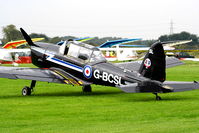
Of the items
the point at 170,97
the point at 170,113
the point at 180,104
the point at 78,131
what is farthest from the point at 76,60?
the point at 78,131

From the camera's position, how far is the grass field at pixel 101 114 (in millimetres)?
7453

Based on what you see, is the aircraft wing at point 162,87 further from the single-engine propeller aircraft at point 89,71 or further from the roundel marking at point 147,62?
the roundel marking at point 147,62

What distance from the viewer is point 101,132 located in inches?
278

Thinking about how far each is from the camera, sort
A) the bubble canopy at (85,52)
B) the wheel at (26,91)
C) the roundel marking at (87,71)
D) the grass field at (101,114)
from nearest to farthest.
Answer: the grass field at (101,114) < the roundel marking at (87,71) < the bubble canopy at (85,52) < the wheel at (26,91)

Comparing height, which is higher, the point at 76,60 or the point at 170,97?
the point at 76,60

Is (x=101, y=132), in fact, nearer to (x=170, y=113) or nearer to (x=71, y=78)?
(x=170, y=113)

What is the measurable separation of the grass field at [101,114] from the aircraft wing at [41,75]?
0.88 meters

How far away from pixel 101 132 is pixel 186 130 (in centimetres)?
146

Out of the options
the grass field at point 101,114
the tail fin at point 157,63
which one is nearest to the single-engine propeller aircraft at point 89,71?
the tail fin at point 157,63

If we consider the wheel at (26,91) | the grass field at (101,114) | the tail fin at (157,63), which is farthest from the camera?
the wheel at (26,91)

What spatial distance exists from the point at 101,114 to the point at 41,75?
190 inches

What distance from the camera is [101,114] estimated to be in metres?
9.20

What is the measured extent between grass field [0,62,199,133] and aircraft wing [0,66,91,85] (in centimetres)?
88

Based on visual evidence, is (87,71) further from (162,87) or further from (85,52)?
(162,87)
